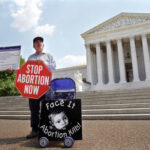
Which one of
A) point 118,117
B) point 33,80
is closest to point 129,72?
point 118,117

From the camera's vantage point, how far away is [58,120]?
283 cm

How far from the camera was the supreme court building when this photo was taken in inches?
900

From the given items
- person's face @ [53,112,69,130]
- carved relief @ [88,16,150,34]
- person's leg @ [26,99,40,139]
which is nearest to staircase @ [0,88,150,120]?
person's leg @ [26,99,40,139]

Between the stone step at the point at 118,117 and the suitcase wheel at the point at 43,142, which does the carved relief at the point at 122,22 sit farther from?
the suitcase wheel at the point at 43,142

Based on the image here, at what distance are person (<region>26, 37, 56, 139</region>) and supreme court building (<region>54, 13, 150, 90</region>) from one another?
20624 mm

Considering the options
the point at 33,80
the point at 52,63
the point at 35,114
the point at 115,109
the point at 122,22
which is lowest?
the point at 115,109

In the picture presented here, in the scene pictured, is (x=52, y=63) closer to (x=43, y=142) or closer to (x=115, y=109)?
(x=43, y=142)

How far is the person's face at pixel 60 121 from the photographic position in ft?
9.16

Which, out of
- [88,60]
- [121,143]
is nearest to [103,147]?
[121,143]

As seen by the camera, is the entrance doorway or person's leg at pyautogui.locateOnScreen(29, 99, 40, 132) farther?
the entrance doorway

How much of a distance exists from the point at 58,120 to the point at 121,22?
25.1 meters

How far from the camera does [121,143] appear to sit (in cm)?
274

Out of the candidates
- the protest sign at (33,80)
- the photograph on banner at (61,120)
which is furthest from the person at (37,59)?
the photograph on banner at (61,120)

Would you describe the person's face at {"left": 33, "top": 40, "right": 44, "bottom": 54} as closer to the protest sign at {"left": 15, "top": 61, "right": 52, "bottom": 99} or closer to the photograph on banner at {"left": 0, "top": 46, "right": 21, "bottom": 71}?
the photograph on banner at {"left": 0, "top": 46, "right": 21, "bottom": 71}
